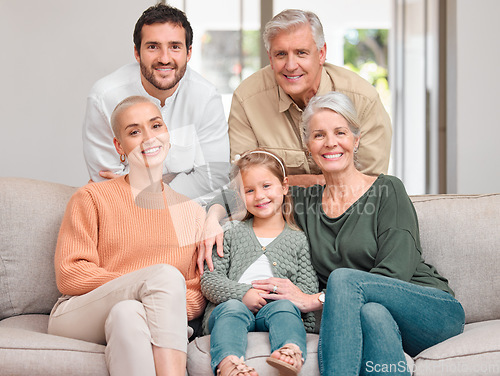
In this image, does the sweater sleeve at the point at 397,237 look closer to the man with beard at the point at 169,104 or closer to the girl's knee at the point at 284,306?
the girl's knee at the point at 284,306

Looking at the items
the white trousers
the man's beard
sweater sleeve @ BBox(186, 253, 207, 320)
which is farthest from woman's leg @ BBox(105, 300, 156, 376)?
the man's beard

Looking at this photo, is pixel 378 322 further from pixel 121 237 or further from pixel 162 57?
pixel 162 57

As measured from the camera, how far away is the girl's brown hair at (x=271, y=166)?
198 cm

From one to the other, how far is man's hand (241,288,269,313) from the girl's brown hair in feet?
0.95

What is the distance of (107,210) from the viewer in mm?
1854

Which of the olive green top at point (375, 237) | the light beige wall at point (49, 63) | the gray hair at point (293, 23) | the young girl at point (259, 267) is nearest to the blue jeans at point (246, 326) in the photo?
the young girl at point (259, 267)

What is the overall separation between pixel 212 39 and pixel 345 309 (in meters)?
2.55

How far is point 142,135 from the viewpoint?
191cm

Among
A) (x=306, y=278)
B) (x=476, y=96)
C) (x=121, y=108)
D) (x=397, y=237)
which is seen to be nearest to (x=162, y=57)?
(x=121, y=108)

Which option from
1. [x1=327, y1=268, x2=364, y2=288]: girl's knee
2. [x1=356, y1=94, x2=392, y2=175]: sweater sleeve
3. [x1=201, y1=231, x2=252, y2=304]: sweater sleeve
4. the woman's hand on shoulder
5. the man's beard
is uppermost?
the man's beard

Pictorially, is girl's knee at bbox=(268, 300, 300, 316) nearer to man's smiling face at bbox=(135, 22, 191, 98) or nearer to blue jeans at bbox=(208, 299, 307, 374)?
blue jeans at bbox=(208, 299, 307, 374)

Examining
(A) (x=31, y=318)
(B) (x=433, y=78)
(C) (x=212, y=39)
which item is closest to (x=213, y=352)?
(A) (x=31, y=318)

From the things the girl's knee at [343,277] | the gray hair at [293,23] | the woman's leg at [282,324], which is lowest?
the woman's leg at [282,324]

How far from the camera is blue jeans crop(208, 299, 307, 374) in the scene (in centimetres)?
157
